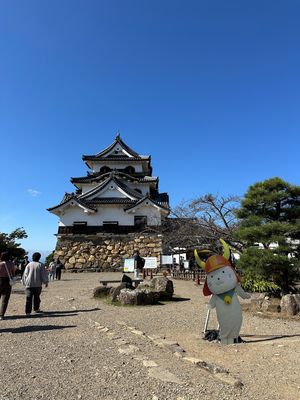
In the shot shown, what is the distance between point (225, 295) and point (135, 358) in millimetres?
2049

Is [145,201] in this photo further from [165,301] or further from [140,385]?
[140,385]

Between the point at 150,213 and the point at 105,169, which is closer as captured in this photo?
the point at 150,213

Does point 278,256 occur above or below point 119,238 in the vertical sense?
below

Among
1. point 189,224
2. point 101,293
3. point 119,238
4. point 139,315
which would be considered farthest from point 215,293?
point 119,238

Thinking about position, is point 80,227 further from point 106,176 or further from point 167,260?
point 167,260

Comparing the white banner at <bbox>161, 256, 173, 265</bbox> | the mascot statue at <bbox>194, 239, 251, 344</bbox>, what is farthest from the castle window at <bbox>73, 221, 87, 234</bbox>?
the mascot statue at <bbox>194, 239, 251, 344</bbox>

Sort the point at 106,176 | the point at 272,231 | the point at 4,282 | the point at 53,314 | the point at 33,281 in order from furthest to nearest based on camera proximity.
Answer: the point at 106,176 < the point at 272,231 < the point at 53,314 < the point at 33,281 < the point at 4,282

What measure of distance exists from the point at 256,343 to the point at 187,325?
204cm

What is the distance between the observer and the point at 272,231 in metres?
9.26

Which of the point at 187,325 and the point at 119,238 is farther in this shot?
the point at 119,238

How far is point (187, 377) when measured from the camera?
412 cm

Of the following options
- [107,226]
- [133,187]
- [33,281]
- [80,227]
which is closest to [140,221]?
[107,226]

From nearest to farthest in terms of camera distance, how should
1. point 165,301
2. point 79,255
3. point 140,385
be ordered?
1. point 140,385
2. point 165,301
3. point 79,255

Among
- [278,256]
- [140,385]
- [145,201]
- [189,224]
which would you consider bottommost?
[140,385]
